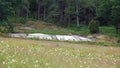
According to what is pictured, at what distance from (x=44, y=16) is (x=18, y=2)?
32044 millimetres

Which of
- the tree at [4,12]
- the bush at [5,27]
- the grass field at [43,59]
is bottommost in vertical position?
the bush at [5,27]

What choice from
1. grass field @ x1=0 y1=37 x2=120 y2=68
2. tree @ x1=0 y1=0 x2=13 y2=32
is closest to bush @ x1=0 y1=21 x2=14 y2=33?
tree @ x1=0 y1=0 x2=13 y2=32

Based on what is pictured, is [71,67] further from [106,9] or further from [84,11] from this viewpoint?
[84,11]

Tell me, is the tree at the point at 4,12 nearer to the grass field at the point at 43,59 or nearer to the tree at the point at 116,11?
the tree at the point at 116,11

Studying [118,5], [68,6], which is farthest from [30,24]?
[118,5]

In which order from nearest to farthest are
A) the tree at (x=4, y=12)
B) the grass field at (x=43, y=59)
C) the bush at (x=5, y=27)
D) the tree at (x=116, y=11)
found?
the grass field at (x=43, y=59) → the tree at (x=4, y=12) → the bush at (x=5, y=27) → the tree at (x=116, y=11)

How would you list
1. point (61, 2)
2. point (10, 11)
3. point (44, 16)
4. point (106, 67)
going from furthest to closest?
point (44, 16) → point (61, 2) → point (10, 11) → point (106, 67)

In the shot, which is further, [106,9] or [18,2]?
[106,9]

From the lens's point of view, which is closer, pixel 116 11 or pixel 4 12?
pixel 4 12

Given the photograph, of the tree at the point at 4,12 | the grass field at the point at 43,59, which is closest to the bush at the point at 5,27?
the tree at the point at 4,12

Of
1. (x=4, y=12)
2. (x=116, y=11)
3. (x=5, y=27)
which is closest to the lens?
(x=4, y=12)

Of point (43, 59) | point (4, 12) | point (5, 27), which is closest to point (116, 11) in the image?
point (5, 27)

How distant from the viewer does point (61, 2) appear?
3305 inches

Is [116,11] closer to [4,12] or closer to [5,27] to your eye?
[5,27]
